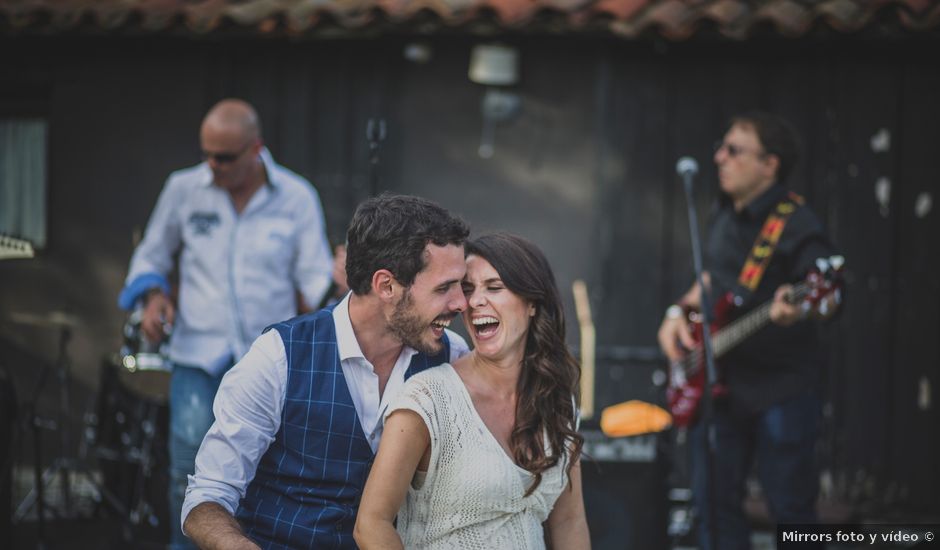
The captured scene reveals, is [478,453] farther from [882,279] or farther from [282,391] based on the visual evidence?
[882,279]

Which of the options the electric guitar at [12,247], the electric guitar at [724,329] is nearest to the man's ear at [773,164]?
the electric guitar at [724,329]

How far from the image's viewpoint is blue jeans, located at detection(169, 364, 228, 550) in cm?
502

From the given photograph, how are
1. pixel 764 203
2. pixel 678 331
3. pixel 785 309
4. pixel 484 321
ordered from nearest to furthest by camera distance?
pixel 484 321, pixel 785 309, pixel 764 203, pixel 678 331

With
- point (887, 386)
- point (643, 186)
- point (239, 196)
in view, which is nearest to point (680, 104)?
point (643, 186)

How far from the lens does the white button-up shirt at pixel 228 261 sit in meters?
5.18

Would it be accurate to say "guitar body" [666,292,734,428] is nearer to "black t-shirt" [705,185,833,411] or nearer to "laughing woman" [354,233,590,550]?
"black t-shirt" [705,185,833,411]

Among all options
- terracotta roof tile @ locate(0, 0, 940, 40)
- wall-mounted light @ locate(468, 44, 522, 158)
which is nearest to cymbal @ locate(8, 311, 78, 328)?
terracotta roof tile @ locate(0, 0, 940, 40)

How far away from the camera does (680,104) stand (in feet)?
25.2

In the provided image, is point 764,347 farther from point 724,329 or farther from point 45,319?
point 45,319

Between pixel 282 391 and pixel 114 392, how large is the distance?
3963mm

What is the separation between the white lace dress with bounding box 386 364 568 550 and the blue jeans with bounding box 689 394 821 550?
184 cm

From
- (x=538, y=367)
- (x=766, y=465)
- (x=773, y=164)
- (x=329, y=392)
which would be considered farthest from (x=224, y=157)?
(x=766, y=465)

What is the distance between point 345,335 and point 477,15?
4.25 meters

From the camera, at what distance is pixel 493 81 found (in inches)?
306
